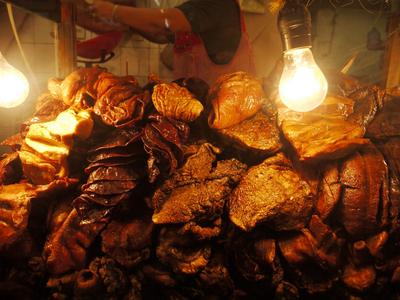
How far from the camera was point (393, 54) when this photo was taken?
145 inches

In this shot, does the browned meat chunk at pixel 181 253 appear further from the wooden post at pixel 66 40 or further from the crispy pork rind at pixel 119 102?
the wooden post at pixel 66 40

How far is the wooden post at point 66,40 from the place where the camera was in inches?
149

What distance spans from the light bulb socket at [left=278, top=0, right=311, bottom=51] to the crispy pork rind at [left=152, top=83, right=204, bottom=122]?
1183mm

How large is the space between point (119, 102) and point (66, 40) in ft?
4.64

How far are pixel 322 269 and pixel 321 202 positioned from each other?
663 millimetres

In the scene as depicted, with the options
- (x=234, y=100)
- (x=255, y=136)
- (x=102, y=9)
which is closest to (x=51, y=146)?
(x=102, y=9)

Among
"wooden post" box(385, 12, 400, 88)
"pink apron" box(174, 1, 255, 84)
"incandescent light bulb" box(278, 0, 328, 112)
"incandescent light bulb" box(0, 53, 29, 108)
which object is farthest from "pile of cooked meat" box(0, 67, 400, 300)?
"pink apron" box(174, 1, 255, 84)

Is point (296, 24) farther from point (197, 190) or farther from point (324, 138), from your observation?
point (197, 190)

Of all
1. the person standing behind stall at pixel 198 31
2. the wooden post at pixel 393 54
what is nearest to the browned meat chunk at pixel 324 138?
the wooden post at pixel 393 54

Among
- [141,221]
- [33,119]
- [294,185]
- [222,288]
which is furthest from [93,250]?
[294,185]

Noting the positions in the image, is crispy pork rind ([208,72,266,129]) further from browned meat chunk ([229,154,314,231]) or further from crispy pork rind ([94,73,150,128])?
crispy pork rind ([94,73,150,128])

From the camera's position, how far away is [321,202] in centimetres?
296

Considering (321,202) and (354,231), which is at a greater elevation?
(321,202)

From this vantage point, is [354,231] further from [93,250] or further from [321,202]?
[93,250]
